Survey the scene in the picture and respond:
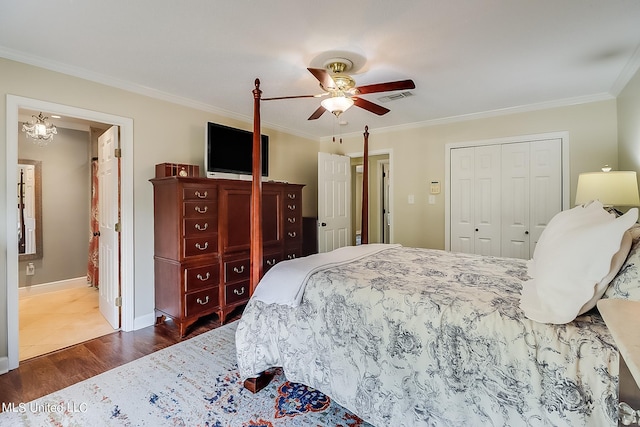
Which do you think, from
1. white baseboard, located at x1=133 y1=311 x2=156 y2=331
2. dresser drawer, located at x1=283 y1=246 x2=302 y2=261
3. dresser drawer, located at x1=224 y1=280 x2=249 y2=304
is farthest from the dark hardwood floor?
dresser drawer, located at x1=283 y1=246 x2=302 y2=261

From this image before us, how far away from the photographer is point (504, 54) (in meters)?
2.29

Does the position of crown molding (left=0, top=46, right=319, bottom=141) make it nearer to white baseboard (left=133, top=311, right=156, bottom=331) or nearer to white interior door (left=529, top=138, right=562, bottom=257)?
Result: white baseboard (left=133, top=311, right=156, bottom=331)

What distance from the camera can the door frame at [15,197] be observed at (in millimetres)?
2271

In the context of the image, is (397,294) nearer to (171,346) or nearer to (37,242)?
(171,346)

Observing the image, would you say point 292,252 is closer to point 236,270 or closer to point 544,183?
point 236,270

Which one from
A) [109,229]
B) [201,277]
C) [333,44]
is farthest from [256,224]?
[109,229]

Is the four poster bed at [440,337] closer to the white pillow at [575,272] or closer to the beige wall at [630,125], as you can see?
the white pillow at [575,272]

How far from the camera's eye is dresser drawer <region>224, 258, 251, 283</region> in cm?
315

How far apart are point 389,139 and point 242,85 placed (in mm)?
2447

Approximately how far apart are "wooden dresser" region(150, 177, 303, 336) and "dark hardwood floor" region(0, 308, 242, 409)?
0.19 meters

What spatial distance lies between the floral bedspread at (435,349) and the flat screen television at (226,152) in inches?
73.7

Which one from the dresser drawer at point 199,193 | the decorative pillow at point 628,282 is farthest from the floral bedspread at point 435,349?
the dresser drawer at point 199,193

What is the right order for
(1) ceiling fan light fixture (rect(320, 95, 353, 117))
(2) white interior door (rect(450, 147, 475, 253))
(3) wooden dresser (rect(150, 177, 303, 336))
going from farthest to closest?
(2) white interior door (rect(450, 147, 475, 253)), (3) wooden dresser (rect(150, 177, 303, 336)), (1) ceiling fan light fixture (rect(320, 95, 353, 117))

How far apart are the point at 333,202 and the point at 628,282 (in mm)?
3740
